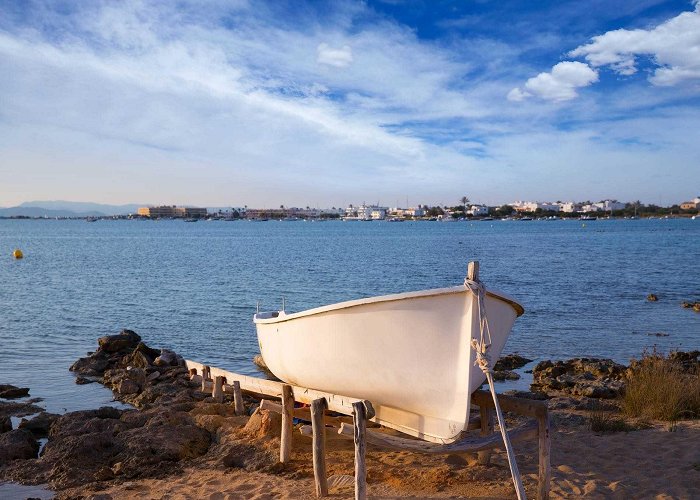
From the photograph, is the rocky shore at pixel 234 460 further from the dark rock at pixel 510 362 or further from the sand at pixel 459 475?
the dark rock at pixel 510 362

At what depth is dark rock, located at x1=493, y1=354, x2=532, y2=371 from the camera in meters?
→ 15.5

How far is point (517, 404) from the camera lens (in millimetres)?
6934

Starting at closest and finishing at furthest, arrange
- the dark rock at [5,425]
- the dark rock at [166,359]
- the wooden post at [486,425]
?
the wooden post at [486,425] → the dark rock at [5,425] → the dark rock at [166,359]

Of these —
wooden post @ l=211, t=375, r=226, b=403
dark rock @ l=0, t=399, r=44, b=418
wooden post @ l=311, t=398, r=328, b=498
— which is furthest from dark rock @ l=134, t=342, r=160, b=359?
wooden post @ l=311, t=398, r=328, b=498

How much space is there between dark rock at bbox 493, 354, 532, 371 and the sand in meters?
6.62

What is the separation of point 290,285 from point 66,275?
17.8m

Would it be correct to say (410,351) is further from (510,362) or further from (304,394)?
(510,362)

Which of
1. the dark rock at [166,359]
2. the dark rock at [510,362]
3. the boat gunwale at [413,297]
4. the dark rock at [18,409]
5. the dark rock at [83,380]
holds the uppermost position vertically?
the boat gunwale at [413,297]

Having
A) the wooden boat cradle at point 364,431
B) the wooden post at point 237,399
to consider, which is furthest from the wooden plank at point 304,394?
the wooden post at point 237,399

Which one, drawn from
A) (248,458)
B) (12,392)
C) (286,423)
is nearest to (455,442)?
(286,423)

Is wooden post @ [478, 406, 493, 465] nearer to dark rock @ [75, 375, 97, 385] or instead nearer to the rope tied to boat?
the rope tied to boat

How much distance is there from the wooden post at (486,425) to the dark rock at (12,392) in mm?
10128

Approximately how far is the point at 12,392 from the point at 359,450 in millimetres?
9881

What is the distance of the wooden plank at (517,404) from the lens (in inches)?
263
